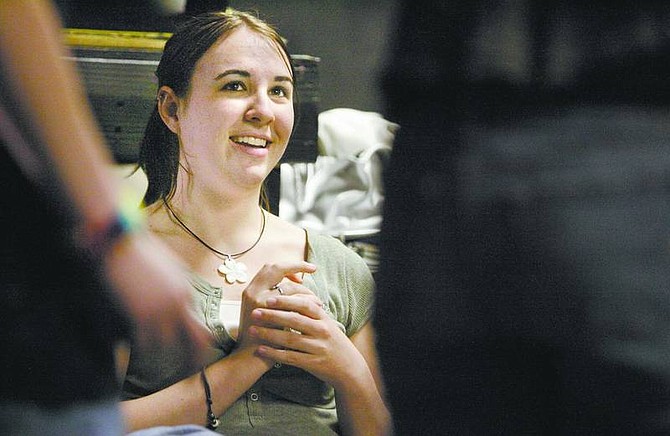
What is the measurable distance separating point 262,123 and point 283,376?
28 centimetres

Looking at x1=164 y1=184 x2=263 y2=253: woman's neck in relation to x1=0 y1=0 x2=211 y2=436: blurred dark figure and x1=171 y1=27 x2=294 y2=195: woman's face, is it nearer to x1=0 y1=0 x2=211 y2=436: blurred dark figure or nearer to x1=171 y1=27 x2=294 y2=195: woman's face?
x1=171 y1=27 x2=294 y2=195: woman's face

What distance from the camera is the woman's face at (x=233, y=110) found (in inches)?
38.9

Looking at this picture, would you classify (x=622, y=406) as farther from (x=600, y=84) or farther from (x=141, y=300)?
(x=141, y=300)

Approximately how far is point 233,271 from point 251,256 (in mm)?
27

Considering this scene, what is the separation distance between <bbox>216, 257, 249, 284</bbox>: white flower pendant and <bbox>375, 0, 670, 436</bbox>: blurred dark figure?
0.17 m

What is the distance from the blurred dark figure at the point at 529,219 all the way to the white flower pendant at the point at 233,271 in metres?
0.17

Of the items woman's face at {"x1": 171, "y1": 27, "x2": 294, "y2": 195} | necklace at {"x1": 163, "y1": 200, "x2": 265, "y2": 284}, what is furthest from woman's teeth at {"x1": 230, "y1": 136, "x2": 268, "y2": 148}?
necklace at {"x1": 163, "y1": 200, "x2": 265, "y2": 284}

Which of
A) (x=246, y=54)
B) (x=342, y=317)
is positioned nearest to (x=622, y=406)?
(x=342, y=317)

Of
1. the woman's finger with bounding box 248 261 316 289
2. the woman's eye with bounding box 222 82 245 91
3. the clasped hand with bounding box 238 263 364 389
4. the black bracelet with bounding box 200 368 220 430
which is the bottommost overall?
the black bracelet with bounding box 200 368 220 430

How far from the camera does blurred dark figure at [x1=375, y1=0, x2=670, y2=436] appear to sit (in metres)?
0.87

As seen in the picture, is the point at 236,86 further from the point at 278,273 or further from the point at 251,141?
the point at 278,273

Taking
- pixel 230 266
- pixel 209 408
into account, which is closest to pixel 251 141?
pixel 230 266

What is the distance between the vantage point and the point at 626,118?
90 centimetres

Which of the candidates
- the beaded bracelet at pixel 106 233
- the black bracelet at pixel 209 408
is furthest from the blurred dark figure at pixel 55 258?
the black bracelet at pixel 209 408
